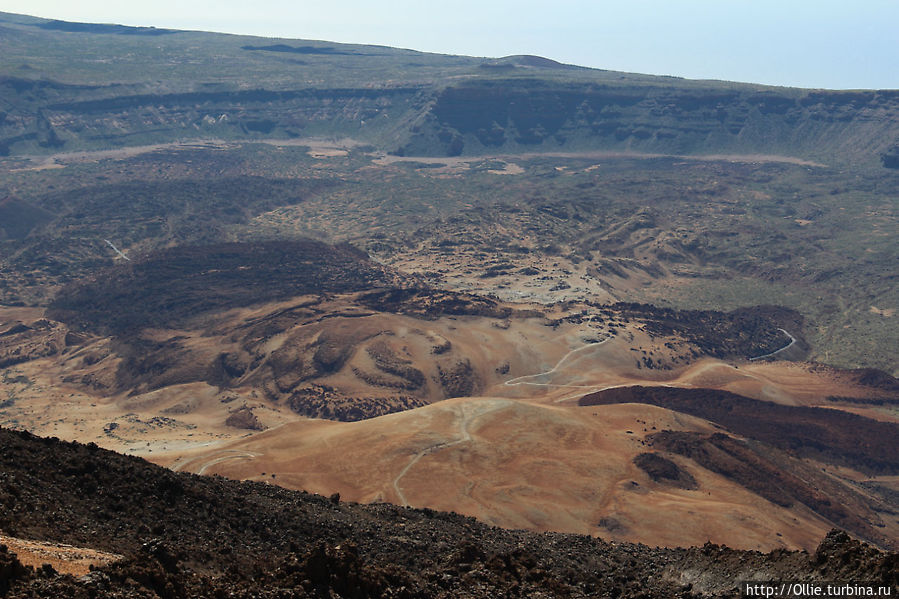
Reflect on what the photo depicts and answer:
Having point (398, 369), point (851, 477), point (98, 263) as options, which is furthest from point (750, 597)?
point (98, 263)

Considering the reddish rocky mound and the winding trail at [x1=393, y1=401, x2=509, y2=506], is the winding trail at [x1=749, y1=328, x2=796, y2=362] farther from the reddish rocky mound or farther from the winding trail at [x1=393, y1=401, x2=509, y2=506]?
the winding trail at [x1=393, y1=401, x2=509, y2=506]

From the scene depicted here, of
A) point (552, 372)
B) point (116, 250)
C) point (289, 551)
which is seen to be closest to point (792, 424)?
point (552, 372)

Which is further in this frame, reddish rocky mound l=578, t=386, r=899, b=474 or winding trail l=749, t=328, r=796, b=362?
winding trail l=749, t=328, r=796, b=362

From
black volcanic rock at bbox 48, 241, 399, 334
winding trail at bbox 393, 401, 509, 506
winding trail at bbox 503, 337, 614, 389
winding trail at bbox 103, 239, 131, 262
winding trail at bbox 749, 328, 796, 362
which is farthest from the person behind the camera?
winding trail at bbox 103, 239, 131, 262

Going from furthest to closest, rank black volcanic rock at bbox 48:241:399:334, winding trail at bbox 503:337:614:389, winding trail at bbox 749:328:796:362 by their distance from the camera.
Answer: black volcanic rock at bbox 48:241:399:334
winding trail at bbox 749:328:796:362
winding trail at bbox 503:337:614:389

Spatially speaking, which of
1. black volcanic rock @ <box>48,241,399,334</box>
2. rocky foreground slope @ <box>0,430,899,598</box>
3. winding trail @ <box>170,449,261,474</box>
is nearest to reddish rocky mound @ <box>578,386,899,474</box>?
winding trail @ <box>170,449,261,474</box>

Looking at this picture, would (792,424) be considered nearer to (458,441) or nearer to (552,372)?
(552,372)

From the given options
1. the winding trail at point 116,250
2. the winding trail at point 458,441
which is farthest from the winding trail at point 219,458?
the winding trail at point 116,250

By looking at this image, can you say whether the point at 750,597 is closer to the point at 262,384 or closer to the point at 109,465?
the point at 109,465
